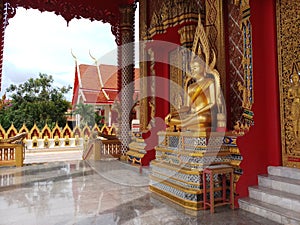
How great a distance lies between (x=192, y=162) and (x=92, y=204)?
1278 mm

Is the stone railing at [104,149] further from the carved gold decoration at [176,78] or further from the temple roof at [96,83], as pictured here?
the temple roof at [96,83]

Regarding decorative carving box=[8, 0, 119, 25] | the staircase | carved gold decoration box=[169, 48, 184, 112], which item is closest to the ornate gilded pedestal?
the staircase

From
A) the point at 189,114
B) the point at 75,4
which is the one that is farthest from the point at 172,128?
the point at 75,4

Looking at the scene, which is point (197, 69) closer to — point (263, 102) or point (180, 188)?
point (263, 102)

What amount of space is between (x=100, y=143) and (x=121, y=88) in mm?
1588

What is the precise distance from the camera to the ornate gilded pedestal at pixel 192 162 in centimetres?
277

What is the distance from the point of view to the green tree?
448 inches

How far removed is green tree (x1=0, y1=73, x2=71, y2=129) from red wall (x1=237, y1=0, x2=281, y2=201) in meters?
10.1

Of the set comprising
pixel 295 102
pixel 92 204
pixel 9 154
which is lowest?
pixel 92 204

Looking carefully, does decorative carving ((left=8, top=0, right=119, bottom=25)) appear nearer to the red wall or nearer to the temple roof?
the red wall

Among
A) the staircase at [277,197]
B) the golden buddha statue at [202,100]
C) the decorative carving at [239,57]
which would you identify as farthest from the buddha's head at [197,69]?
the staircase at [277,197]

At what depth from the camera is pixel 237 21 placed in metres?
3.52

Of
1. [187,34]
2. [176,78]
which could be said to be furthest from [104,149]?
[187,34]

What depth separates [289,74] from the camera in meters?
2.94
